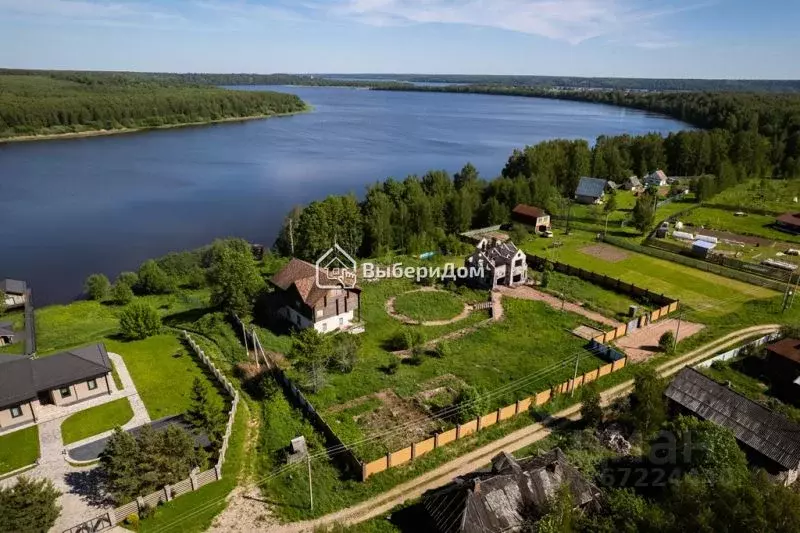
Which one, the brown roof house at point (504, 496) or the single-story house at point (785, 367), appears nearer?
the brown roof house at point (504, 496)

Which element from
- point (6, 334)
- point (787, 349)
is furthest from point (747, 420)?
point (6, 334)

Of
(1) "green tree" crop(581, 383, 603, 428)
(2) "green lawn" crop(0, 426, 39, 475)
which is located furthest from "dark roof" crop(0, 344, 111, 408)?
(1) "green tree" crop(581, 383, 603, 428)

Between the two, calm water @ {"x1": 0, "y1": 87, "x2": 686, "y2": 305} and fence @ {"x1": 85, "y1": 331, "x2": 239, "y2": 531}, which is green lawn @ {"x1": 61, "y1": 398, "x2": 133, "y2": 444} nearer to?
fence @ {"x1": 85, "y1": 331, "x2": 239, "y2": 531}

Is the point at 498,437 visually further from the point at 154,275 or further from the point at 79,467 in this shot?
the point at 154,275

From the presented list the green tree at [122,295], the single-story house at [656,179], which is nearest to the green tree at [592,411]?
the green tree at [122,295]

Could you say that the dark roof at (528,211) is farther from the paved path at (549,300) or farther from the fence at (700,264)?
the paved path at (549,300)

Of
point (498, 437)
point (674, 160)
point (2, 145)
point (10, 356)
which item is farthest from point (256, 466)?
point (2, 145)
